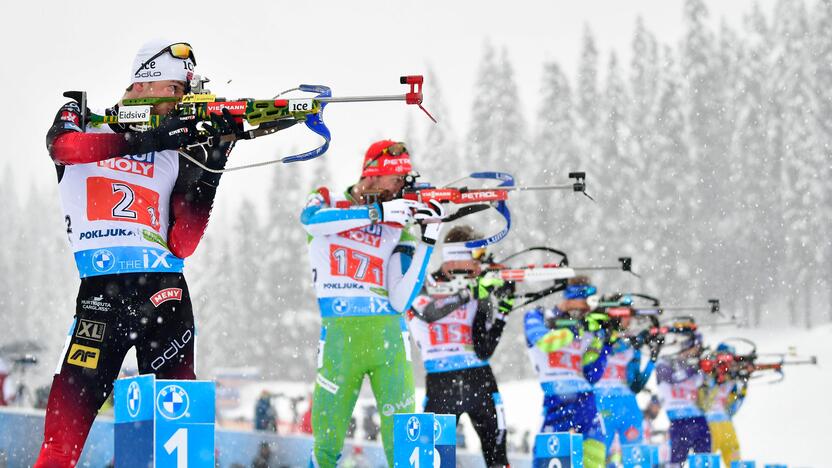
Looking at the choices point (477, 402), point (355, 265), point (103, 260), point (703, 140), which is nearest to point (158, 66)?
point (103, 260)

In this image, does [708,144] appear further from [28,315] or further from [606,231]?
[28,315]

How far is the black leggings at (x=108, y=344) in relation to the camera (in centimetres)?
527

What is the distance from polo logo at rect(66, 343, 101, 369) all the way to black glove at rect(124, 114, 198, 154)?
94 centimetres

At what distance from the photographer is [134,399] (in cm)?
391

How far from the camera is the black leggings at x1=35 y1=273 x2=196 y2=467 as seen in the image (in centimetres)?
527

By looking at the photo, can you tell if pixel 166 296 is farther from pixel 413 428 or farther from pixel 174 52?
pixel 413 428

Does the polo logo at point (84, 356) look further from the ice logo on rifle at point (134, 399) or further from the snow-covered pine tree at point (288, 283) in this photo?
the snow-covered pine tree at point (288, 283)

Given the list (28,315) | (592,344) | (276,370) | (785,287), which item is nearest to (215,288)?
(276,370)

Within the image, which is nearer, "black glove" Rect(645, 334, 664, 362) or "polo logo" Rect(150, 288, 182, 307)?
"polo logo" Rect(150, 288, 182, 307)

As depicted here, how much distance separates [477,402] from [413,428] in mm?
4501

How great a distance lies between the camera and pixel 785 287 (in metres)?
52.3

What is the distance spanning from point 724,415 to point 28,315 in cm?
6171

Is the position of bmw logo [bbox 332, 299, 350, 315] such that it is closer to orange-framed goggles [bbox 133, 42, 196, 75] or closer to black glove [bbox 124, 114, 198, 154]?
orange-framed goggles [bbox 133, 42, 196, 75]

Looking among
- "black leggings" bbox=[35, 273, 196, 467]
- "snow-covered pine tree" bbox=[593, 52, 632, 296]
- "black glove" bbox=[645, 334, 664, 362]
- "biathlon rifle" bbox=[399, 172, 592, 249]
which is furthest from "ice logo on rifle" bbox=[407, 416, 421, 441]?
"snow-covered pine tree" bbox=[593, 52, 632, 296]
